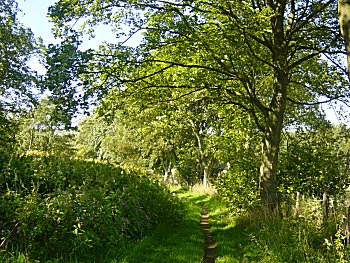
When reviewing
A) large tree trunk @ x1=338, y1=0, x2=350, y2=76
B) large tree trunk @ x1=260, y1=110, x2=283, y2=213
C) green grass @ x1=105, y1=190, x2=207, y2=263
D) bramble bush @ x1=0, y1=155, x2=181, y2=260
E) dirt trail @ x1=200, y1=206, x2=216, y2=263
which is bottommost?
dirt trail @ x1=200, y1=206, x2=216, y2=263

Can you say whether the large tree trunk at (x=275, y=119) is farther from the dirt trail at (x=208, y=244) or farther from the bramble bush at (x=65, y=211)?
the bramble bush at (x=65, y=211)

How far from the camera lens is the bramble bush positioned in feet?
18.8

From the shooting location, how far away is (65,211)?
6039 mm

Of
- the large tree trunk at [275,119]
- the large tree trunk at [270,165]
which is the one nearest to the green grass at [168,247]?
the large tree trunk at [270,165]

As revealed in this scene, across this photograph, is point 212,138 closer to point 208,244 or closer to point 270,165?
point 270,165

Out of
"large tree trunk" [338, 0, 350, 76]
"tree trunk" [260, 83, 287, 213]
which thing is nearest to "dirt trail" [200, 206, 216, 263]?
"tree trunk" [260, 83, 287, 213]

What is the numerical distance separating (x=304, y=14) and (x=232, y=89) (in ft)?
10.7

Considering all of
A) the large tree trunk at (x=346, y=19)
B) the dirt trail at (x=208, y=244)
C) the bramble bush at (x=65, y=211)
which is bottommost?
the dirt trail at (x=208, y=244)

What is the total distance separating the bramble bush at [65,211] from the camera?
18.8 feet

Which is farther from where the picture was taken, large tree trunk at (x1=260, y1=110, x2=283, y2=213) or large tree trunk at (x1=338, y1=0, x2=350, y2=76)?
large tree trunk at (x1=260, y1=110, x2=283, y2=213)

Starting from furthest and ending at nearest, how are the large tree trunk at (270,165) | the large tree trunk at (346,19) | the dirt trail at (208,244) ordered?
the large tree trunk at (270,165), the dirt trail at (208,244), the large tree trunk at (346,19)

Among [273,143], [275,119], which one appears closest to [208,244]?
[273,143]

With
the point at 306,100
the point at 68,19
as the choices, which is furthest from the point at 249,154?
the point at 68,19

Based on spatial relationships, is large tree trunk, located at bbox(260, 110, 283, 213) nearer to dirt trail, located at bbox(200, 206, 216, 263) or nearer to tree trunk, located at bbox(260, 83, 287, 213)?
tree trunk, located at bbox(260, 83, 287, 213)
